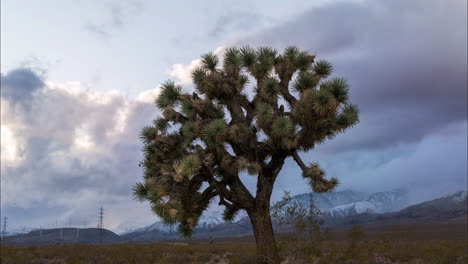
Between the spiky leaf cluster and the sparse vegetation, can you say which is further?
the sparse vegetation

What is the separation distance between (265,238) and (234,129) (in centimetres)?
431

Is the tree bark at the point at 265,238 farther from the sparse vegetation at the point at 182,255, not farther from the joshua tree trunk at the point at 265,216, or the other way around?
the sparse vegetation at the point at 182,255

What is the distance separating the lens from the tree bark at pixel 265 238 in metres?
16.5

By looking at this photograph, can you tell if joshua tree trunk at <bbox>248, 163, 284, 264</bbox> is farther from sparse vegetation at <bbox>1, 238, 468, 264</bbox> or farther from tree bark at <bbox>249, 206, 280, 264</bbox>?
sparse vegetation at <bbox>1, 238, 468, 264</bbox>

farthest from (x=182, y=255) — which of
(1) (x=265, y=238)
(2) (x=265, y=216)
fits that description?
(2) (x=265, y=216)

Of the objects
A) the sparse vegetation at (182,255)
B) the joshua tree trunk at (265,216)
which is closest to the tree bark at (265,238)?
the joshua tree trunk at (265,216)

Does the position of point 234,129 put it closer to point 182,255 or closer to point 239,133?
point 239,133

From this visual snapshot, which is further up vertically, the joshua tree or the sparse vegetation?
the joshua tree

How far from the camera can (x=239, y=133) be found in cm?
1622

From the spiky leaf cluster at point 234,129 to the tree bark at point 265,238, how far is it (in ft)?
2.14

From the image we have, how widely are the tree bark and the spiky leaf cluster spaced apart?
25.7 inches

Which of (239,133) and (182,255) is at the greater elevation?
(239,133)

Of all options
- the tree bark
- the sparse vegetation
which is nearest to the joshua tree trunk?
the tree bark

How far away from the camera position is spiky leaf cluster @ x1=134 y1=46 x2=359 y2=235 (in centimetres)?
1570
